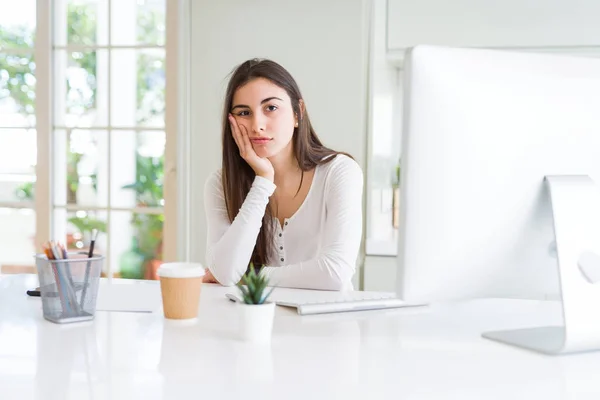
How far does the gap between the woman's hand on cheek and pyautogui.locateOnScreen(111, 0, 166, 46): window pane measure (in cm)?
151

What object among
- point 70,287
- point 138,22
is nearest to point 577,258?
point 70,287

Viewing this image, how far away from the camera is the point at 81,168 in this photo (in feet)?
11.4

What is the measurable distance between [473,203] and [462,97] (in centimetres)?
16

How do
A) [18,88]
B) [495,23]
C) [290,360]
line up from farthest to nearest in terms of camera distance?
[18,88], [495,23], [290,360]

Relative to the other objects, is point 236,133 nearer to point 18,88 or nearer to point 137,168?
point 137,168

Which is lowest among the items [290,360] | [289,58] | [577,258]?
[290,360]

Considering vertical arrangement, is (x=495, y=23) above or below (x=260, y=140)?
above

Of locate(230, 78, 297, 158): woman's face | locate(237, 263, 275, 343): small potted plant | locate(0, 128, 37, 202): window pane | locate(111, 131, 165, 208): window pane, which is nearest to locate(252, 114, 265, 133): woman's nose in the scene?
locate(230, 78, 297, 158): woman's face

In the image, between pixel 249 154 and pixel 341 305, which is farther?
pixel 249 154

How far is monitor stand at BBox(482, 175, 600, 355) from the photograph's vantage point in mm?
1042

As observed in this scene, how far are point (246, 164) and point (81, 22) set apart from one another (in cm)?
180

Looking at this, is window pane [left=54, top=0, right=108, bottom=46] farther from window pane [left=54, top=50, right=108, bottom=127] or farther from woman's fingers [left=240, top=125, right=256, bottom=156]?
woman's fingers [left=240, top=125, right=256, bottom=156]

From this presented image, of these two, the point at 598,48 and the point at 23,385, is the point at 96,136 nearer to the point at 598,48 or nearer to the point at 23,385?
the point at 598,48

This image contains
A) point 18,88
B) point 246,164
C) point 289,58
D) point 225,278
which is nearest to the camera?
point 225,278
